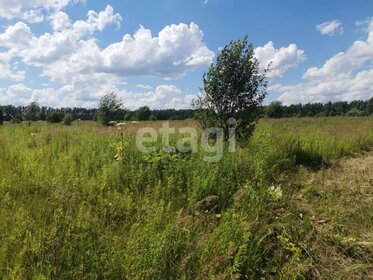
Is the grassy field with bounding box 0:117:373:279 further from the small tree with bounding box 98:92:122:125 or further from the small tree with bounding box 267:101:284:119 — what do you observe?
the small tree with bounding box 267:101:284:119

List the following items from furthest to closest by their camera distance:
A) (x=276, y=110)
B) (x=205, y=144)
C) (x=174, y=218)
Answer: (x=276, y=110)
(x=205, y=144)
(x=174, y=218)

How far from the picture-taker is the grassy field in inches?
114

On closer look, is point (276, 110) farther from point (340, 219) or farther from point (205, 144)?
point (340, 219)

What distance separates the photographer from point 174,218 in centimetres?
369

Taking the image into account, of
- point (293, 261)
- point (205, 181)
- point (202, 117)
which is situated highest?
point (202, 117)

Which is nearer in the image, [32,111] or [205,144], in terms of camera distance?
[205,144]

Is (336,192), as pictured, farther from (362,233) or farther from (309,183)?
(362,233)

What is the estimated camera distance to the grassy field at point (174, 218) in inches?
114

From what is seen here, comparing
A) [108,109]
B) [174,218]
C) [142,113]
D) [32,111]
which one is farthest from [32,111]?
[174,218]

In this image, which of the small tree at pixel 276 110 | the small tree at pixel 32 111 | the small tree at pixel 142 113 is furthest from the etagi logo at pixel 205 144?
the small tree at pixel 142 113

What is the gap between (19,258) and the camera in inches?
111

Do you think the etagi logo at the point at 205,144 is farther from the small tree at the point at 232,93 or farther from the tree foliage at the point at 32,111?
the tree foliage at the point at 32,111

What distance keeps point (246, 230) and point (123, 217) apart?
1398mm

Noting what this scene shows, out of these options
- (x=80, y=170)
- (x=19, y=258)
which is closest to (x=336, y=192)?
(x=80, y=170)
